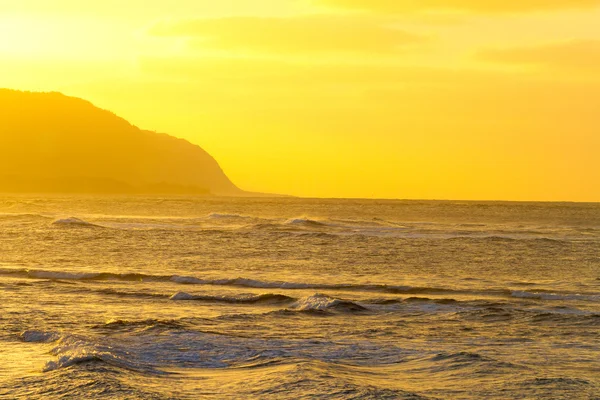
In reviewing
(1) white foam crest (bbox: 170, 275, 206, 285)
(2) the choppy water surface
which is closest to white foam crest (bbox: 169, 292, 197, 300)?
(2) the choppy water surface

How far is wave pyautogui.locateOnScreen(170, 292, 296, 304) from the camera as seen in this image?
26.5 metres

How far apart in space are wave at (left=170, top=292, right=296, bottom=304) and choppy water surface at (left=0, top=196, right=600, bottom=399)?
99mm

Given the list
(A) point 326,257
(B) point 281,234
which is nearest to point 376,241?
(B) point 281,234

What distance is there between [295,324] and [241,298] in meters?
5.62

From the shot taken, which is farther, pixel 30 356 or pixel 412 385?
pixel 30 356

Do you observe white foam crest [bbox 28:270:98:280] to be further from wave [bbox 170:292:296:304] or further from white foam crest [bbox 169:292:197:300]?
wave [bbox 170:292:296:304]

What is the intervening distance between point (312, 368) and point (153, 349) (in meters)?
3.91

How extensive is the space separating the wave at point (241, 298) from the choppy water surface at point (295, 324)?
0.10 m

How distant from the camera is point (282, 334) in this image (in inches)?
779

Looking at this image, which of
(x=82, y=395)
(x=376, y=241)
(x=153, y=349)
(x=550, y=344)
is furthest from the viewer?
(x=376, y=241)

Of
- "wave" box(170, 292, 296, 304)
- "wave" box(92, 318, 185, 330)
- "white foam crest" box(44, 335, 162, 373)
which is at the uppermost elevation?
"white foam crest" box(44, 335, 162, 373)

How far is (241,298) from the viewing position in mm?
26797

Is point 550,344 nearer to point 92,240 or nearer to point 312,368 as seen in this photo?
point 312,368

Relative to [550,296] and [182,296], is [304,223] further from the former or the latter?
[182,296]
